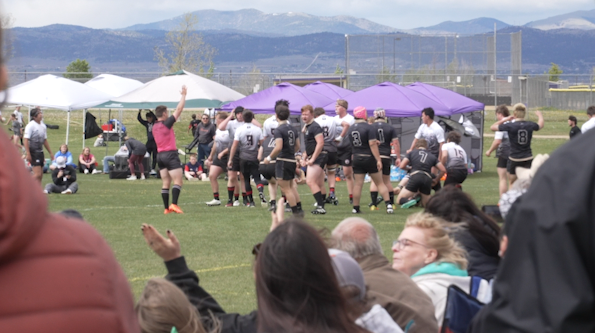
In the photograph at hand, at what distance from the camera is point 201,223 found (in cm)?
1247

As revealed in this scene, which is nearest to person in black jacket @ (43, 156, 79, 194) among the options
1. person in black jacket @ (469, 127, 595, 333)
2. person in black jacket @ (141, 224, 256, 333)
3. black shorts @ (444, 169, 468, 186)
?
black shorts @ (444, 169, 468, 186)

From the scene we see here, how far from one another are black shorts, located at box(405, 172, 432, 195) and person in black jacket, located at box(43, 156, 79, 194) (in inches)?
331

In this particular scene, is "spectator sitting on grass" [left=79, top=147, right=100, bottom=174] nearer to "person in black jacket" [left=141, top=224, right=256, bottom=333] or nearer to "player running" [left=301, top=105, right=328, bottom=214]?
"player running" [left=301, top=105, right=328, bottom=214]

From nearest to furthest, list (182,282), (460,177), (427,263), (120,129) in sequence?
(182,282) → (427,263) → (460,177) → (120,129)

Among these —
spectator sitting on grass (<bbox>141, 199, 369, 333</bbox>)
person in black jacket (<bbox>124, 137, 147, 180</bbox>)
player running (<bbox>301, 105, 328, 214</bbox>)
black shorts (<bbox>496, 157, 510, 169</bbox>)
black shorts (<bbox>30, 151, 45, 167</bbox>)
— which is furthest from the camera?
person in black jacket (<bbox>124, 137, 147, 180</bbox>)

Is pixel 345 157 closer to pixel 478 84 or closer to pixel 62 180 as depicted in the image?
pixel 62 180

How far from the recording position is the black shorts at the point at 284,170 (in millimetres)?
13133

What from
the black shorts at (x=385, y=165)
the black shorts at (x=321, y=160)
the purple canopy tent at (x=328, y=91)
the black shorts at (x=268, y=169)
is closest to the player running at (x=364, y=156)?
the black shorts at (x=385, y=165)

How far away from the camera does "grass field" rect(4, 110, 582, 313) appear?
8141 millimetres

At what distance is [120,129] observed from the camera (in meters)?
31.3

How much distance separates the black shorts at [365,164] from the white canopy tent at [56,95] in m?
12.8

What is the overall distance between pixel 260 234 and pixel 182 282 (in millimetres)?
7462

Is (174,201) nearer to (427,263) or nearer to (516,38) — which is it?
(427,263)

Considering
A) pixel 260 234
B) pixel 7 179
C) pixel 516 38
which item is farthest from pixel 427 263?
pixel 516 38
